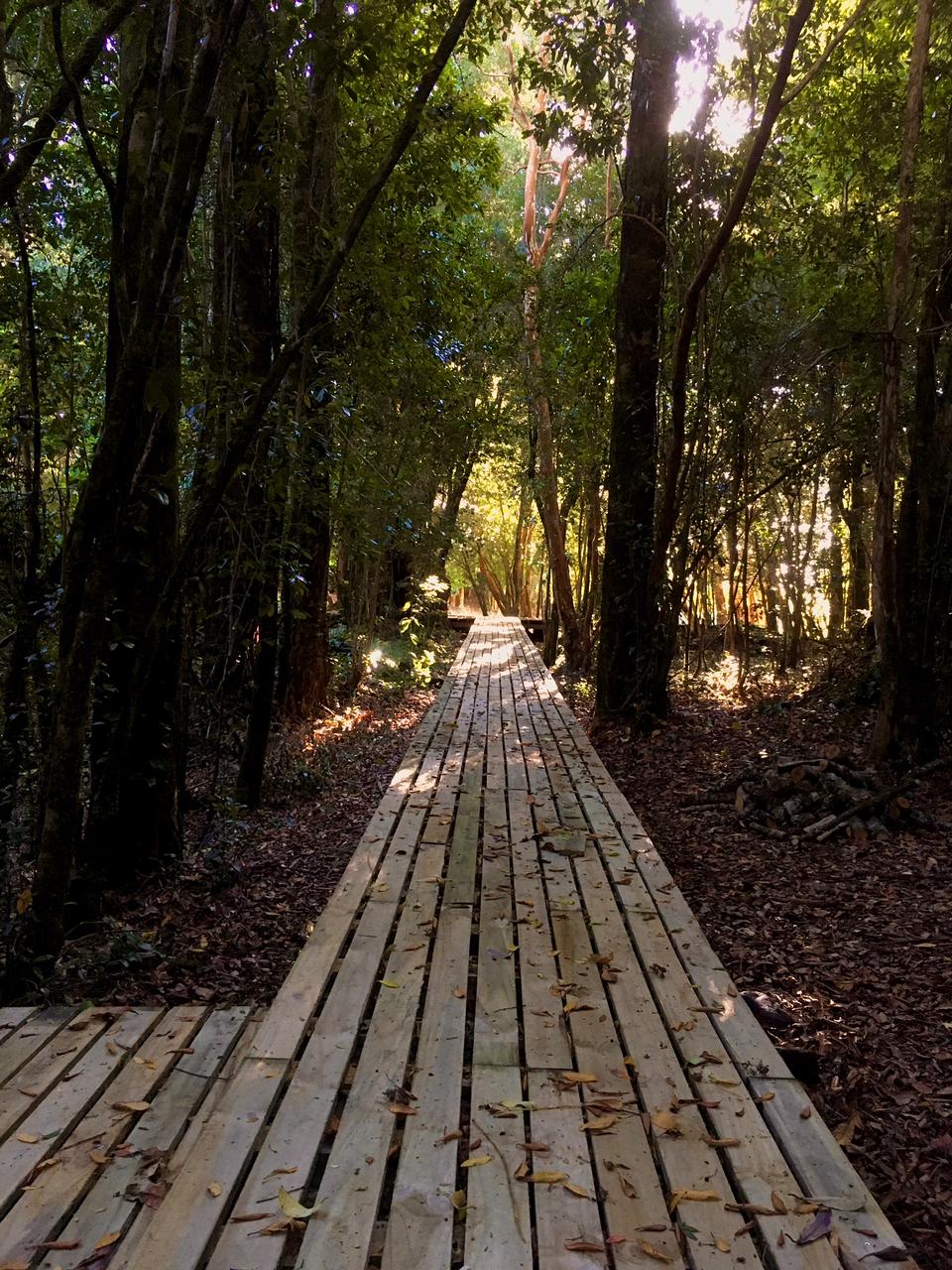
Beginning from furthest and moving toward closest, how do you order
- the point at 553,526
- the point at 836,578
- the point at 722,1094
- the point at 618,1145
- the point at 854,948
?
the point at 553,526, the point at 836,578, the point at 854,948, the point at 722,1094, the point at 618,1145

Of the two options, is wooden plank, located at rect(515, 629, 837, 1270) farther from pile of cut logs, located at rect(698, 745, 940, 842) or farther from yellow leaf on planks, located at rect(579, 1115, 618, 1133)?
pile of cut logs, located at rect(698, 745, 940, 842)

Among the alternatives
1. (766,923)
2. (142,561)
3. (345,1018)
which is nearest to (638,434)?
(766,923)

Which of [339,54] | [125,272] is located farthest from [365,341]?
[125,272]

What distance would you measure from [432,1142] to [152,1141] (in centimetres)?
57

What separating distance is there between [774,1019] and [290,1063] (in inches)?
64.6

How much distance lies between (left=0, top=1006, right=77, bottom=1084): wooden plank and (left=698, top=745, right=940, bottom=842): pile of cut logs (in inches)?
146

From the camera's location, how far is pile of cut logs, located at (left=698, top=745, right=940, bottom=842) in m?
4.62

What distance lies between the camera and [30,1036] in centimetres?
220

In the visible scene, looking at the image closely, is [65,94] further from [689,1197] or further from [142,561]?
[689,1197]

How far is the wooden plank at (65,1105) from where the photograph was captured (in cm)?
163

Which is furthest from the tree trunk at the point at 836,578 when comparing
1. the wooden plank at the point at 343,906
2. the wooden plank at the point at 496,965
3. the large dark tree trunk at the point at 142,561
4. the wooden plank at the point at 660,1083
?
the large dark tree trunk at the point at 142,561

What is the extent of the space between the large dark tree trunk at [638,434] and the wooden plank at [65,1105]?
5.44 metres

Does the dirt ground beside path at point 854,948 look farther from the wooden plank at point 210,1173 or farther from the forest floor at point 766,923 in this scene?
the wooden plank at point 210,1173

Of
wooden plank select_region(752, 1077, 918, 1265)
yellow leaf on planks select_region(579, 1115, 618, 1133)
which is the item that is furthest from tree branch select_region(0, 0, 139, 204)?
wooden plank select_region(752, 1077, 918, 1265)
